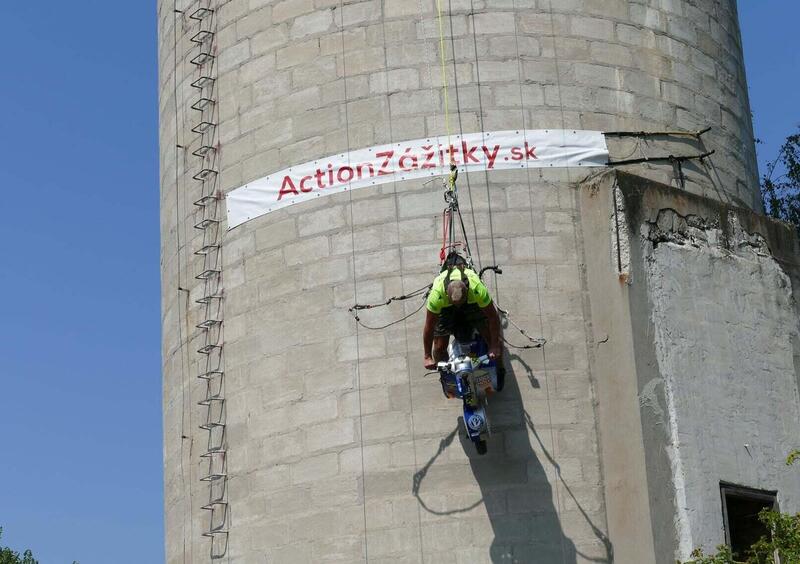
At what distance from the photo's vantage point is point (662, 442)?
1565cm

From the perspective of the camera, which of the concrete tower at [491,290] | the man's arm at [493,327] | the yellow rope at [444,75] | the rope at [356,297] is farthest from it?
the yellow rope at [444,75]

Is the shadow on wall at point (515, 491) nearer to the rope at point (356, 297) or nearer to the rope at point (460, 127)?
the rope at point (356, 297)

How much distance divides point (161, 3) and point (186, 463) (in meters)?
6.30

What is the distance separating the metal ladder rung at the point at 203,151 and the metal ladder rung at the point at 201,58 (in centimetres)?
109

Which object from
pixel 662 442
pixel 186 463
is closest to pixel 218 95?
pixel 186 463

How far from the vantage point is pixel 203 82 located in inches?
731

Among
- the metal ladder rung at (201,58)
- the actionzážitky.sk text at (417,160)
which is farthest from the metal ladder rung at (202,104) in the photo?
the actionzážitky.sk text at (417,160)

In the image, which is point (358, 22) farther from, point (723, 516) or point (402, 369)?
point (723, 516)

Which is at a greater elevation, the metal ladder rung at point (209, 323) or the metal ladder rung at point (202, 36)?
the metal ladder rung at point (202, 36)

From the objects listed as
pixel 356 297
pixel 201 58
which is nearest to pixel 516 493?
pixel 356 297

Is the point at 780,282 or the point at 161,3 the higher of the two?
the point at 161,3

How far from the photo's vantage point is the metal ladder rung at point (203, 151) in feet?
59.8

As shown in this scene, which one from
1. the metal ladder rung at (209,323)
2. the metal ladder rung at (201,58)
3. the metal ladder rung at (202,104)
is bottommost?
the metal ladder rung at (209,323)

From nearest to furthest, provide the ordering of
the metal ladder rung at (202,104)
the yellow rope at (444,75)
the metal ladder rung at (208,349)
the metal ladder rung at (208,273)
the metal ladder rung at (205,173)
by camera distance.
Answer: the yellow rope at (444,75) < the metal ladder rung at (208,349) < the metal ladder rung at (208,273) < the metal ladder rung at (205,173) < the metal ladder rung at (202,104)
